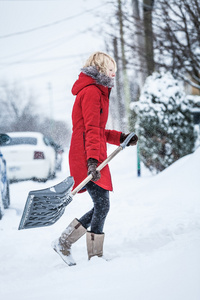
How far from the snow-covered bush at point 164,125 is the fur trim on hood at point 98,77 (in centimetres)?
442

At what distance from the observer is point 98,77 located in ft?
8.00

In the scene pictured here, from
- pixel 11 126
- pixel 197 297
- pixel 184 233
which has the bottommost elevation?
pixel 11 126

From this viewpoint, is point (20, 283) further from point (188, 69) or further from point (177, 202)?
point (188, 69)

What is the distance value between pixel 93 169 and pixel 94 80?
2.05 feet

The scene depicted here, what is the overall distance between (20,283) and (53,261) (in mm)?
562

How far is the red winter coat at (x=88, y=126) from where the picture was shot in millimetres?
2381

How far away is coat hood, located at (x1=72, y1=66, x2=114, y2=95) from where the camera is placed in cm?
245

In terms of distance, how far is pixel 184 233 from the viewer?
301 cm

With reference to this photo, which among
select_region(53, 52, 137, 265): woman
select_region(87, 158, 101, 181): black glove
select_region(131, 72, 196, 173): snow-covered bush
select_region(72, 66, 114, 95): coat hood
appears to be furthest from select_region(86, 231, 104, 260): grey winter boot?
select_region(131, 72, 196, 173): snow-covered bush

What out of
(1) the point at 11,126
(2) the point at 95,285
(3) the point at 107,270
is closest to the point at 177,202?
(3) the point at 107,270

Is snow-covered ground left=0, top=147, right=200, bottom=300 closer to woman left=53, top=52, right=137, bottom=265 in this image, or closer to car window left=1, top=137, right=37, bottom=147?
woman left=53, top=52, right=137, bottom=265

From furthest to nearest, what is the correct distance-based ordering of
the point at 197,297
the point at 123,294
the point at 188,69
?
the point at 188,69 < the point at 123,294 < the point at 197,297

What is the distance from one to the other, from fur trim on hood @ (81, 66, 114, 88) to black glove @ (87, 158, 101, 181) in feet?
1.79

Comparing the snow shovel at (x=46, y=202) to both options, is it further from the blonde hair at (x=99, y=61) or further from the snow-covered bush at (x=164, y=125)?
the snow-covered bush at (x=164, y=125)
